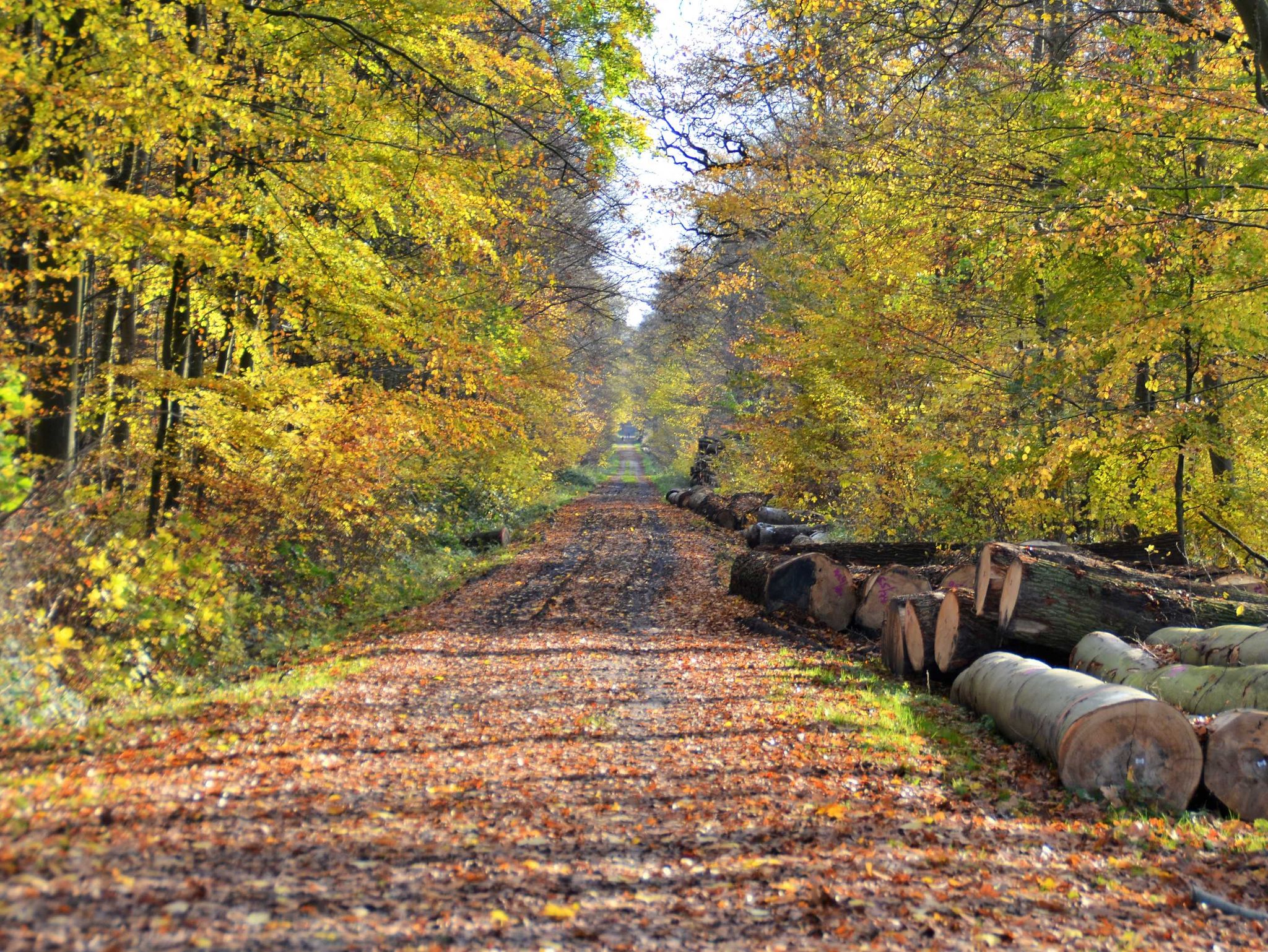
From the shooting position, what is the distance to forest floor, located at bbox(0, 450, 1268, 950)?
4086 mm

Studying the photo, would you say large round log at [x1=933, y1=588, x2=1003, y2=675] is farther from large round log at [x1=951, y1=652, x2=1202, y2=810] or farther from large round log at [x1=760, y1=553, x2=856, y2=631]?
large round log at [x1=760, y1=553, x2=856, y2=631]

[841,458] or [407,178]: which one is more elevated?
[407,178]

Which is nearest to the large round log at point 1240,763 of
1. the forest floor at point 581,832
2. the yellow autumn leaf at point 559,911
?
the forest floor at point 581,832

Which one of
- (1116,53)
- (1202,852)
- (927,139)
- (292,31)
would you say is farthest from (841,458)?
(1202,852)

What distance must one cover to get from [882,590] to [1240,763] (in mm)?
6453

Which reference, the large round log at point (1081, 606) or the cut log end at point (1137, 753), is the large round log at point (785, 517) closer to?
the large round log at point (1081, 606)

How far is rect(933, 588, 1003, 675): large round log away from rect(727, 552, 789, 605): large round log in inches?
166

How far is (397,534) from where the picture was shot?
648 inches

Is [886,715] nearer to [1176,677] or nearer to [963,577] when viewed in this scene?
[1176,677]

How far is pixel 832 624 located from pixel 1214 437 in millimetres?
5437

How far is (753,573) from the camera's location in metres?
15.2

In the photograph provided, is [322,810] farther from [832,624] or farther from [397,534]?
[397,534]

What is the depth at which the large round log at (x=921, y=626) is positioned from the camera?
34.2 ft

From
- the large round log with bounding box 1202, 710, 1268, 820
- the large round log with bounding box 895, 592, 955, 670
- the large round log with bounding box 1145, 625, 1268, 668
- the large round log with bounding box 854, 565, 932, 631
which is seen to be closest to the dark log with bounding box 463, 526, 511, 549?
the large round log with bounding box 854, 565, 932, 631
